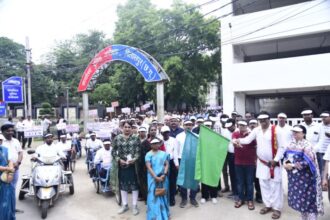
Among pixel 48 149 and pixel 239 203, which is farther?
pixel 48 149

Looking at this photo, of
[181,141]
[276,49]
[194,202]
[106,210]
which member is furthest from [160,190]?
[276,49]

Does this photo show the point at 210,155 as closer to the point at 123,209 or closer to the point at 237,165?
the point at 237,165

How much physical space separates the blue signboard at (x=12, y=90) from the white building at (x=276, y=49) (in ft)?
39.7

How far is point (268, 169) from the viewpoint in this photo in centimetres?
572

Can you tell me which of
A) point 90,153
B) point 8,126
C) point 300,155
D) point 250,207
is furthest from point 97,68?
point 300,155

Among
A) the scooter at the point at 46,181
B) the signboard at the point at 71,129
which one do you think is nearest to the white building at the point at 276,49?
the signboard at the point at 71,129

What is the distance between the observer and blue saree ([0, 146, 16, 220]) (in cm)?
518

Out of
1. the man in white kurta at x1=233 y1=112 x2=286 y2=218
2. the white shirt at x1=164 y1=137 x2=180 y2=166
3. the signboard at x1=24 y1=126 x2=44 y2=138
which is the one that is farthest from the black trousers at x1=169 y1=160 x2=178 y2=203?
the signboard at x1=24 y1=126 x2=44 y2=138

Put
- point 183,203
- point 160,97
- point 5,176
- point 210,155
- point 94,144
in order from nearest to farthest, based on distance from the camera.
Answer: point 5,176 → point 210,155 → point 183,203 → point 94,144 → point 160,97

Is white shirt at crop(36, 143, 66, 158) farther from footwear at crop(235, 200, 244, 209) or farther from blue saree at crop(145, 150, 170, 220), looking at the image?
footwear at crop(235, 200, 244, 209)

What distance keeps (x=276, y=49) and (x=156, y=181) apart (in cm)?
1633

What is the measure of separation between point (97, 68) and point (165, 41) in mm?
13032

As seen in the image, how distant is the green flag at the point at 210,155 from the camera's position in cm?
627

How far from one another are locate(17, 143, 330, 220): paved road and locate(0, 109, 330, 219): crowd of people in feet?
0.54
